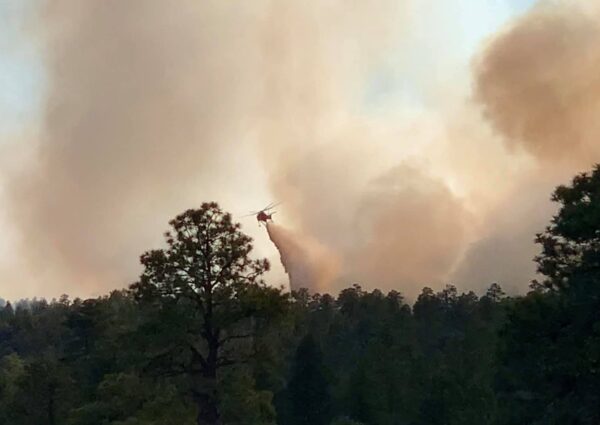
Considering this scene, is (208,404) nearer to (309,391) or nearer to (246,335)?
(246,335)

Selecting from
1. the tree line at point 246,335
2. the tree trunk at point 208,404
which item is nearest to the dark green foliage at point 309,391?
the tree line at point 246,335

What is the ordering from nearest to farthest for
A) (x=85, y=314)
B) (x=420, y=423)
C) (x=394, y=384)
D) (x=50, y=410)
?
(x=50, y=410), (x=420, y=423), (x=394, y=384), (x=85, y=314)

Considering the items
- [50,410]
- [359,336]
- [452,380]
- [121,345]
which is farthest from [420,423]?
[359,336]

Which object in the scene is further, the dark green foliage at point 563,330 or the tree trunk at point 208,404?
the tree trunk at point 208,404

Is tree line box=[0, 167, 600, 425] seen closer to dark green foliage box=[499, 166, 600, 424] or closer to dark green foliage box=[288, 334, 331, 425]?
dark green foliage box=[499, 166, 600, 424]

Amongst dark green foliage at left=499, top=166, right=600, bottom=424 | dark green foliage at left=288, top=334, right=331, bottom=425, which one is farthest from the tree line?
dark green foliage at left=288, top=334, right=331, bottom=425

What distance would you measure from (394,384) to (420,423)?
4.04 metres

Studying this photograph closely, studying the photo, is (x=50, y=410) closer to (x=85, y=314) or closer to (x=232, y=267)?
(x=85, y=314)

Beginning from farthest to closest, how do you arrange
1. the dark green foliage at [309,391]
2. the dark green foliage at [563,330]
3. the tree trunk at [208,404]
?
1. the dark green foliage at [309,391]
2. the tree trunk at [208,404]
3. the dark green foliage at [563,330]

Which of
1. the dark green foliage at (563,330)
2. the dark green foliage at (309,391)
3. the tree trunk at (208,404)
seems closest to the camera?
the dark green foliage at (563,330)

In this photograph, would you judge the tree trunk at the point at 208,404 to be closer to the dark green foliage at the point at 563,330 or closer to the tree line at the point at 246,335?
the tree line at the point at 246,335

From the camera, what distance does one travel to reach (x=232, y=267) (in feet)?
86.6

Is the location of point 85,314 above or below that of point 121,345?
above

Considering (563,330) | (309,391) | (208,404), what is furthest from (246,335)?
(309,391)
